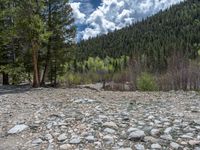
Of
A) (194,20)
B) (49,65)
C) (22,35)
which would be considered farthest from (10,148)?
(194,20)

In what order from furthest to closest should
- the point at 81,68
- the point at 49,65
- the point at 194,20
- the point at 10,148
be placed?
the point at 194,20, the point at 81,68, the point at 49,65, the point at 10,148

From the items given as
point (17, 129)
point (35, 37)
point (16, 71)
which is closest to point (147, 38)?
point (16, 71)

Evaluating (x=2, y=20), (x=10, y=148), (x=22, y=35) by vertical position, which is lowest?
(x=10, y=148)

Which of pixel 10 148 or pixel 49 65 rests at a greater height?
pixel 49 65

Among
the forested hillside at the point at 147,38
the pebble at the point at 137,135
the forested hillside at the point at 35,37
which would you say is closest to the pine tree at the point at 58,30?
the forested hillside at the point at 35,37

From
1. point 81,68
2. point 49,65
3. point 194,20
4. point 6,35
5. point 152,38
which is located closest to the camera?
point 6,35

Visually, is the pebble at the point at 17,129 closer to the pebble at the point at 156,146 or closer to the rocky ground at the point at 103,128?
the rocky ground at the point at 103,128

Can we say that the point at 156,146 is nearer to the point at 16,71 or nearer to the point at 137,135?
the point at 137,135

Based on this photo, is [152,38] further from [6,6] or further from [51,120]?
[51,120]

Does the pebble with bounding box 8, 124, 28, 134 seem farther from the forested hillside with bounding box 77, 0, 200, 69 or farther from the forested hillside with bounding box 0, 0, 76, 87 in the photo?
the forested hillside with bounding box 77, 0, 200, 69

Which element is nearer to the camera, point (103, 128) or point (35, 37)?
point (103, 128)

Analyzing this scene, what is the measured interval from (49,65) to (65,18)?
4379 millimetres

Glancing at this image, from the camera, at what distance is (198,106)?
415 inches

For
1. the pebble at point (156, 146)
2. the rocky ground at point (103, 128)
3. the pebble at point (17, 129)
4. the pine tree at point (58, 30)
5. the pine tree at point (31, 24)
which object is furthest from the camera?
the pine tree at point (58, 30)
